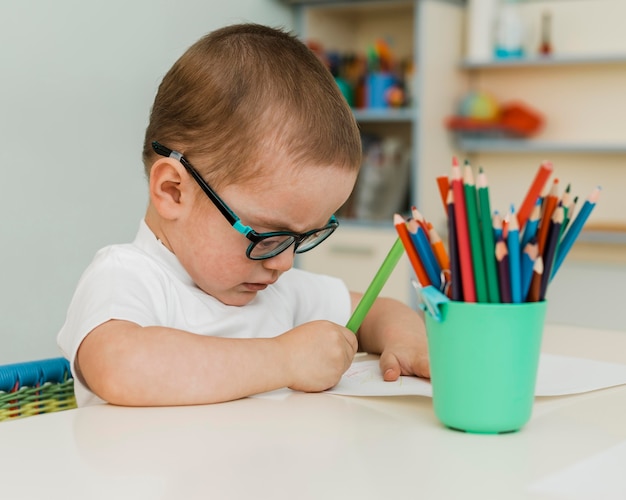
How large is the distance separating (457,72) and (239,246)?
2698 mm

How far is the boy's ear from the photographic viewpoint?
907mm

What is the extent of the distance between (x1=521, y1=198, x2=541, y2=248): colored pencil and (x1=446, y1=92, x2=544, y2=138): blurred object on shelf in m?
2.73

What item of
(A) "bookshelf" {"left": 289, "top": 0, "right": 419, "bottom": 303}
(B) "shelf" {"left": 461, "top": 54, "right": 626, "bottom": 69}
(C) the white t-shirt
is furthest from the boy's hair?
(B) "shelf" {"left": 461, "top": 54, "right": 626, "bottom": 69}

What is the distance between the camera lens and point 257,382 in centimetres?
76

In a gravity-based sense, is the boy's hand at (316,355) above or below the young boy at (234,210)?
below


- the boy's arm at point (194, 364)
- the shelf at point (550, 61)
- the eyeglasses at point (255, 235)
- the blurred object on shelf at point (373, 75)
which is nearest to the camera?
the boy's arm at point (194, 364)

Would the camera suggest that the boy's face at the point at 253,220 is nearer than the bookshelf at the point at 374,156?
Yes

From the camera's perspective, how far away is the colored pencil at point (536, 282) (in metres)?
0.59

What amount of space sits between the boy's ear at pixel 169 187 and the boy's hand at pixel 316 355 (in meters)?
0.21

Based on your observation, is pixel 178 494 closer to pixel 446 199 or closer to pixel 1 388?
pixel 446 199

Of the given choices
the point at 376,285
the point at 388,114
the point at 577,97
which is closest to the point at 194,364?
the point at 376,285

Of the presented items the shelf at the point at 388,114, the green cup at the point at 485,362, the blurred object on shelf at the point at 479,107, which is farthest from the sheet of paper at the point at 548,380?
the blurred object on shelf at the point at 479,107

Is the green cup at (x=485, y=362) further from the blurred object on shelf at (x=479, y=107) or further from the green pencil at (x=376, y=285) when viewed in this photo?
the blurred object on shelf at (x=479, y=107)

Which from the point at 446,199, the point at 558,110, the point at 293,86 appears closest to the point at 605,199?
the point at 558,110
